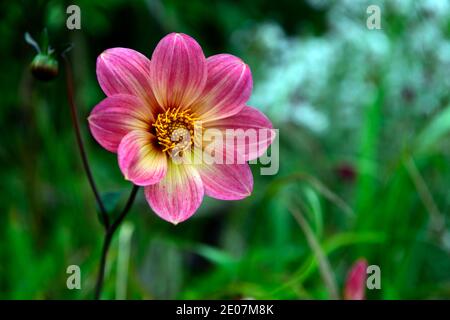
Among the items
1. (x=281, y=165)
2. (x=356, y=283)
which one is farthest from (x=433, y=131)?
(x=281, y=165)

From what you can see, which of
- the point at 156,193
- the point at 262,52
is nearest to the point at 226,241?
the point at 262,52

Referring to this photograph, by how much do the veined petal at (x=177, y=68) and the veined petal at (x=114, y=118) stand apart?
0.08 ft

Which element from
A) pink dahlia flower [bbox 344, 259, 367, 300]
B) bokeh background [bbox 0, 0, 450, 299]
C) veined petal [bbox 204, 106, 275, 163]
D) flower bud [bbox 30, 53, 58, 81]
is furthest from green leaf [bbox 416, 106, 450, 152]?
flower bud [bbox 30, 53, 58, 81]

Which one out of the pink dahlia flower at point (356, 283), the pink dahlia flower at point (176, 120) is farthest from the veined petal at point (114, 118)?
the pink dahlia flower at point (356, 283)

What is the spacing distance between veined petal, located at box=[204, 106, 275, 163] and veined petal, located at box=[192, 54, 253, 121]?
0.01 meters

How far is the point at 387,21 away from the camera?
1656 millimetres

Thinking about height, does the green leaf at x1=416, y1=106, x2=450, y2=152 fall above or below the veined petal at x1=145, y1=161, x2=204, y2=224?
above

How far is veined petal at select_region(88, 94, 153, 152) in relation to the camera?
0.50m

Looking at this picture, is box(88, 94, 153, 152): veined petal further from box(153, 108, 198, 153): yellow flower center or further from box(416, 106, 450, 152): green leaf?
box(416, 106, 450, 152): green leaf

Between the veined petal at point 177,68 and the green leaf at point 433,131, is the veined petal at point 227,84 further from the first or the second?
the green leaf at point 433,131

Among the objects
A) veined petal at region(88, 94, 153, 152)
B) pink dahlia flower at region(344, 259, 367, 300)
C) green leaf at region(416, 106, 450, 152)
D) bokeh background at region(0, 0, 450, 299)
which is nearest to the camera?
veined petal at region(88, 94, 153, 152)

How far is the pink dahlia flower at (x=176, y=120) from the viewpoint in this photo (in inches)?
Answer: 20.6

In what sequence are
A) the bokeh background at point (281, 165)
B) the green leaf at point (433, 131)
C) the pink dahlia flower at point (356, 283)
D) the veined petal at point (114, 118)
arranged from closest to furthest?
the veined petal at point (114, 118) < the pink dahlia flower at point (356, 283) < the bokeh background at point (281, 165) < the green leaf at point (433, 131)

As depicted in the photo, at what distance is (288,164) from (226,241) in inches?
15.1
